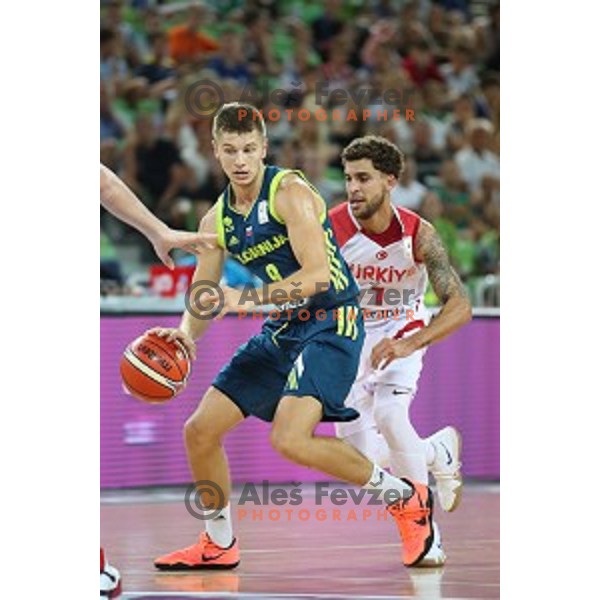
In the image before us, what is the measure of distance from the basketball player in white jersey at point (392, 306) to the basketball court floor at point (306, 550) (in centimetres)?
41

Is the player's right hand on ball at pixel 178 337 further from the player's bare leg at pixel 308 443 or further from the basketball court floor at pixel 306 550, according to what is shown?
the basketball court floor at pixel 306 550

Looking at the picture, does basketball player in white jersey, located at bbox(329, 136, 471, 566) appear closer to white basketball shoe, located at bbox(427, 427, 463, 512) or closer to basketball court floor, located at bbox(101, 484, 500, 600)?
white basketball shoe, located at bbox(427, 427, 463, 512)

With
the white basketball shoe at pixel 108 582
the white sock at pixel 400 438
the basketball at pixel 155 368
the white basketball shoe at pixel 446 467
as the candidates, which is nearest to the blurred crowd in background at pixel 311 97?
the white basketball shoe at pixel 446 467

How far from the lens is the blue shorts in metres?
7.29

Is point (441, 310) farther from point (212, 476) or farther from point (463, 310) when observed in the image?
point (212, 476)

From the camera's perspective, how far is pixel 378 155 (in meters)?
8.05

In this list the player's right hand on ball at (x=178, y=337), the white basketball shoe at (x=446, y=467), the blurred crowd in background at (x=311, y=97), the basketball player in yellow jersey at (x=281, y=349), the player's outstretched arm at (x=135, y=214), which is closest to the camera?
the player's outstretched arm at (x=135, y=214)

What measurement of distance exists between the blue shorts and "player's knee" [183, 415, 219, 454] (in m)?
0.17

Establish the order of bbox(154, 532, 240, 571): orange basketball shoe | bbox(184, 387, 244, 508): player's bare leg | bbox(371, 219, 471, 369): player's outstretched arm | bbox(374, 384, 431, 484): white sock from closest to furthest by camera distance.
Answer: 1. bbox(184, 387, 244, 508): player's bare leg
2. bbox(154, 532, 240, 571): orange basketball shoe
3. bbox(371, 219, 471, 369): player's outstretched arm
4. bbox(374, 384, 431, 484): white sock

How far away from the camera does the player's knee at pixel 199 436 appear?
741 cm

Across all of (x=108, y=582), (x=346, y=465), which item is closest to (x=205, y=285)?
(x=346, y=465)

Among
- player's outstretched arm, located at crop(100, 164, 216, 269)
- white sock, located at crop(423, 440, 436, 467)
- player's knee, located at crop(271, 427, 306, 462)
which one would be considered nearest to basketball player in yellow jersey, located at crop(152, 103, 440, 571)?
player's knee, located at crop(271, 427, 306, 462)
